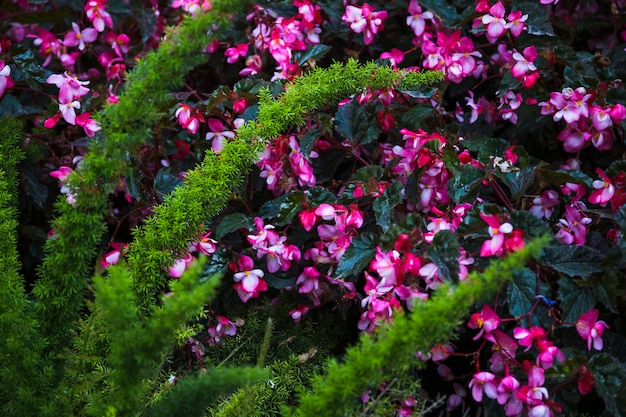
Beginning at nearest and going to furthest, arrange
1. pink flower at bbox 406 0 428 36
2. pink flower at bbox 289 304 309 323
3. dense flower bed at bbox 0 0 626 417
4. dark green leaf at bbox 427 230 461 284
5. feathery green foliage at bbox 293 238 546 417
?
feathery green foliage at bbox 293 238 546 417 → dark green leaf at bbox 427 230 461 284 → dense flower bed at bbox 0 0 626 417 → pink flower at bbox 289 304 309 323 → pink flower at bbox 406 0 428 36

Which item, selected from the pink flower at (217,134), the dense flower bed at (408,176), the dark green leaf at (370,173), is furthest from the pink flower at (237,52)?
the dark green leaf at (370,173)

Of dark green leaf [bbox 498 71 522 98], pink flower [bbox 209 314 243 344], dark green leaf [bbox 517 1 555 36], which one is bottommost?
pink flower [bbox 209 314 243 344]

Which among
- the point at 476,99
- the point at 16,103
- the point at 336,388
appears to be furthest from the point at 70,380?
the point at 476,99

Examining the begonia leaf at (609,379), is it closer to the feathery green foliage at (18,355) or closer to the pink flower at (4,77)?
the feathery green foliage at (18,355)

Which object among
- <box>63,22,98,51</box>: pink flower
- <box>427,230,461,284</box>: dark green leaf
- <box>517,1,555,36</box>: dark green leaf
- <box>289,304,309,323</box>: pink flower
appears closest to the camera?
<box>427,230,461,284</box>: dark green leaf

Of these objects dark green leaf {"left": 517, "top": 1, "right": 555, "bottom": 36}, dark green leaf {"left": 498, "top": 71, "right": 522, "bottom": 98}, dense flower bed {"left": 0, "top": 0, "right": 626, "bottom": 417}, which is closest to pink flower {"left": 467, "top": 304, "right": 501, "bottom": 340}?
dense flower bed {"left": 0, "top": 0, "right": 626, "bottom": 417}

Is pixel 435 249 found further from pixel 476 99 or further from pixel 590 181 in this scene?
pixel 476 99

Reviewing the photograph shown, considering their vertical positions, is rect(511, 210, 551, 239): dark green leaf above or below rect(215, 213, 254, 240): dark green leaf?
above

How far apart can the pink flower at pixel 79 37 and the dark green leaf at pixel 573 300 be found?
108cm

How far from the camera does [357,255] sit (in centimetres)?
116

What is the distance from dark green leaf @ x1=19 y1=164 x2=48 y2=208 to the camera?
1.46 meters

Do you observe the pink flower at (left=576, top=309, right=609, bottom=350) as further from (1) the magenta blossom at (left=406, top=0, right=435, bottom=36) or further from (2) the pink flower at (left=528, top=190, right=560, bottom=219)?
(1) the magenta blossom at (left=406, top=0, right=435, bottom=36)

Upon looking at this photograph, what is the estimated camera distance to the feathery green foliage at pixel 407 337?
82 centimetres

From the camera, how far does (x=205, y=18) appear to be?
903mm
